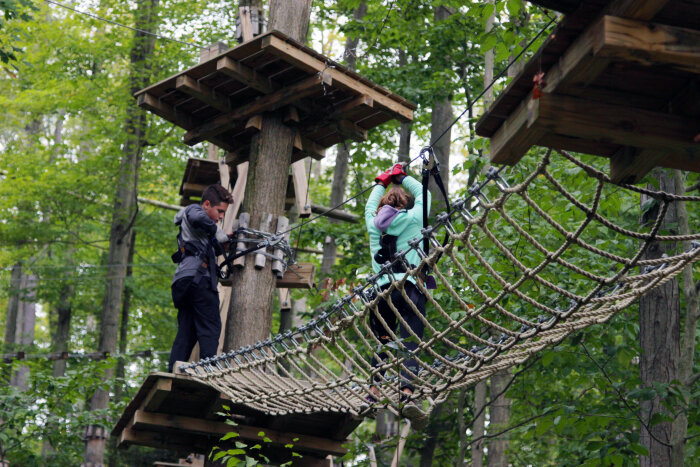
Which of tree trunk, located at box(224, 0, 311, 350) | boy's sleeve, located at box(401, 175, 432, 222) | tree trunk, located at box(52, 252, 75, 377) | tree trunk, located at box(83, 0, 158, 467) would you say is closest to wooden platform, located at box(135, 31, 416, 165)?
tree trunk, located at box(224, 0, 311, 350)

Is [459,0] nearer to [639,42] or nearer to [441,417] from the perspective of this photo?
[441,417]

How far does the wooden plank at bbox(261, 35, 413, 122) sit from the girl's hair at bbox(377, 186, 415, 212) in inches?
45.8

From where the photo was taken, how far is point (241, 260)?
634 centimetres

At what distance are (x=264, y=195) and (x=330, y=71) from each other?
3.36 feet

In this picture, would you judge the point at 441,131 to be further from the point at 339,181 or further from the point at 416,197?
the point at 416,197

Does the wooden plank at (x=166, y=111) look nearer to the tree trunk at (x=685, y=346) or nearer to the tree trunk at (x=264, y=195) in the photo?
the tree trunk at (x=264, y=195)

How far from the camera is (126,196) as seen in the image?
44.0 ft

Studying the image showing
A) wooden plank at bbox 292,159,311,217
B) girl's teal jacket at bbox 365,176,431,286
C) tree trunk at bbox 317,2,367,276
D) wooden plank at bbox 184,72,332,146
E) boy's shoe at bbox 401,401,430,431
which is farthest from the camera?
tree trunk at bbox 317,2,367,276

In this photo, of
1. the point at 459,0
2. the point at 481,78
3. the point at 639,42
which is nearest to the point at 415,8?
the point at 481,78

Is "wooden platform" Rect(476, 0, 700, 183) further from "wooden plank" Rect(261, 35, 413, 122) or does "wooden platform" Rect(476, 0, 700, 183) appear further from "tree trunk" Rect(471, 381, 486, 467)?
"tree trunk" Rect(471, 381, 486, 467)

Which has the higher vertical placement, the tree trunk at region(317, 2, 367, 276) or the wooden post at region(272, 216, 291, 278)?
the tree trunk at region(317, 2, 367, 276)

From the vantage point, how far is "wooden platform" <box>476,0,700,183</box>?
229cm

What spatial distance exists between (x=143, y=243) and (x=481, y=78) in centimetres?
658

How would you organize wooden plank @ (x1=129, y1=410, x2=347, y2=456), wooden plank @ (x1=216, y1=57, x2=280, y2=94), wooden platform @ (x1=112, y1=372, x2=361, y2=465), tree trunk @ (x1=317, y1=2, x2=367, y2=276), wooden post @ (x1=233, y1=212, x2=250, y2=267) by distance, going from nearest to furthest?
wooden platform @ (x1=112, y1=372, x2=361, y2=465)
wooden plank @ (x1=129, y1=410, x2=347, y2=456)
wooden plank @ (x1=216, y1=57, x2=280, y2=94)
wooden post @ (x1=233, y1=212, x2=250, y2=267)
tree trunk @ (x1=317, y1=2, x2=367, y2=276)
